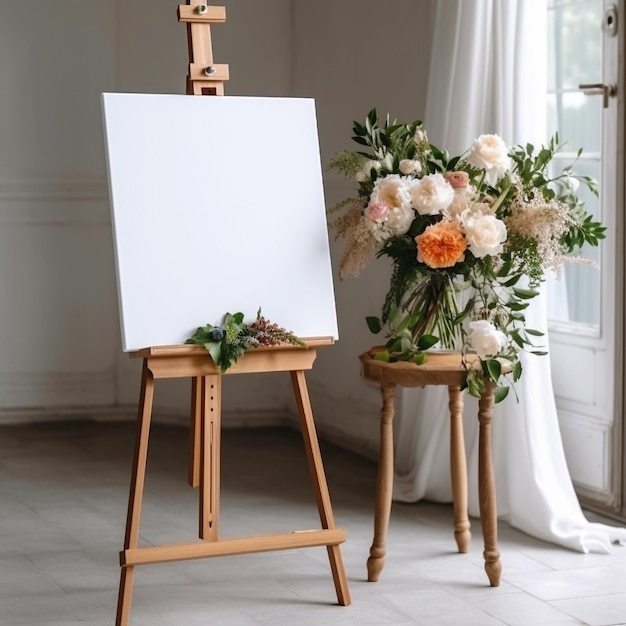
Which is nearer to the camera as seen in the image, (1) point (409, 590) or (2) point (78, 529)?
(1) point (409, 590)

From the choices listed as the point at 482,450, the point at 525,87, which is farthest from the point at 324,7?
the point at 482,450

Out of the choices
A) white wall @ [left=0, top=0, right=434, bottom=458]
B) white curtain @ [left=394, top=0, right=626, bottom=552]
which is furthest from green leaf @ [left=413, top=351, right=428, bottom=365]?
white wall @ [left=0, top=0, right=434, bottom=458]

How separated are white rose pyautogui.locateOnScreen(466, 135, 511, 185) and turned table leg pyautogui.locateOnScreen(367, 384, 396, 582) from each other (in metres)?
0.69

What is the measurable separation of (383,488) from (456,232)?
2.62ft

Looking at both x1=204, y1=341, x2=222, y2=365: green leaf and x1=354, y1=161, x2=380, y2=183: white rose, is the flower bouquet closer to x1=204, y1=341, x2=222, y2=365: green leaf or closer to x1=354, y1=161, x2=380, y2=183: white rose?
x1=354, y1=161, x2=380, y2=183: white rose

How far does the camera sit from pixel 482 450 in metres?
3.55

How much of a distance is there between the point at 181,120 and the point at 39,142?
Result: 308cm

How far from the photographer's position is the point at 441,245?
3.35m

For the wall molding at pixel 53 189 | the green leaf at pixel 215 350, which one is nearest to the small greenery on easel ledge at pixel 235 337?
the green leaf at pixel 215 350

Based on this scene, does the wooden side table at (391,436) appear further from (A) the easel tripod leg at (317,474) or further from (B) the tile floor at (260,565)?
(A) the easel tripod leg at (317,474)

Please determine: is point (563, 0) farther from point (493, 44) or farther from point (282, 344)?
point (282, 344)

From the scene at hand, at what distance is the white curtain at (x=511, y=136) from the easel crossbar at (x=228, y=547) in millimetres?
1045

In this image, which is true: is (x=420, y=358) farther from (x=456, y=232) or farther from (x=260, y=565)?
(x=260, y=565)

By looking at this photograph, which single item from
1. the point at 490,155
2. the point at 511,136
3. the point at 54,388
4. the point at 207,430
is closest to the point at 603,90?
the point at 511,136
